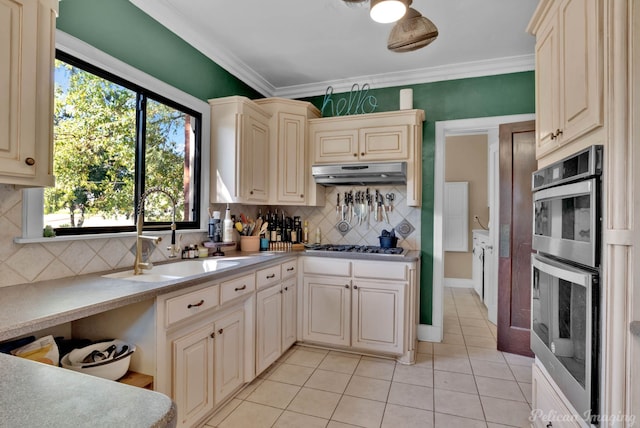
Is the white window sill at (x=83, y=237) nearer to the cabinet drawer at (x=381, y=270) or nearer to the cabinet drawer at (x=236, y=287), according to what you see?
the cabinet drawer at (x=236, y=287)

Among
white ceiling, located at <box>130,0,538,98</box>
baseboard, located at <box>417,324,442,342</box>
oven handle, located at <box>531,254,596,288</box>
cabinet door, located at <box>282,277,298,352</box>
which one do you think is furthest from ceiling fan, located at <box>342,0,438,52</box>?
baseboard, located at <box>417,324,442,342</box>

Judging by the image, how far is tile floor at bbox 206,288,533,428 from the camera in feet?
6.66

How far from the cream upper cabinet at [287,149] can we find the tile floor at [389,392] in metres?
1.47

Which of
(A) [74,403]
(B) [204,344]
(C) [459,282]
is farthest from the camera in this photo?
(C) [459,282]

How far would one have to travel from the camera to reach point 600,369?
1.16m

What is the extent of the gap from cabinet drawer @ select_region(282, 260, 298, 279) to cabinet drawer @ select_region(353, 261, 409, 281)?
1.75ft

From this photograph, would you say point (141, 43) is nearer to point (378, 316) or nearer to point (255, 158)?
point (255, 158)

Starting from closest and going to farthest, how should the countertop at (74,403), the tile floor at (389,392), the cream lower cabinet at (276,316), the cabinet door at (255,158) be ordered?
1. the countertop at (74,403)
2. the tile floor at (389,392)
3. the cream lower cabinet at (276,316)
4. the cabinet door at (255,158)

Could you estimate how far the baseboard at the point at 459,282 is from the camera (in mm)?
5578

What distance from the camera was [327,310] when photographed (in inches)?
118

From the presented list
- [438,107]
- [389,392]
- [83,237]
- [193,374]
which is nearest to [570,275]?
[389,392]

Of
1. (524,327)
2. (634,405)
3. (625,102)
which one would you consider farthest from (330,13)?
(524,327)

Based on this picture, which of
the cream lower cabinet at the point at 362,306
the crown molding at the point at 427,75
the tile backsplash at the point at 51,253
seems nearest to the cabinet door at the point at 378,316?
the cream lower cabinet at the point at 362,306

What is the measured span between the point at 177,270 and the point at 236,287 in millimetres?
466
